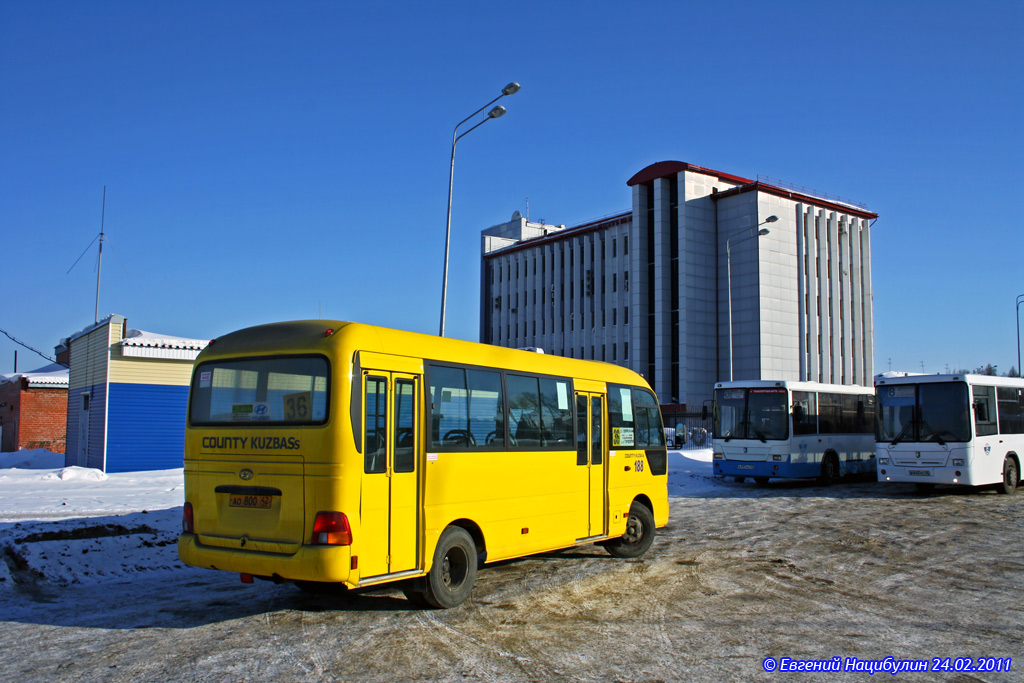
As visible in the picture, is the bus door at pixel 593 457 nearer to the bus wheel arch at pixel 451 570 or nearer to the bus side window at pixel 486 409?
the bus side window at pixel 486 409

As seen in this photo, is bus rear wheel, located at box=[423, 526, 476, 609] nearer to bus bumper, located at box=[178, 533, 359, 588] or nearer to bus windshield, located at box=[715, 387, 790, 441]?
bus bumper, located at box=[178, 533, 359, 588]

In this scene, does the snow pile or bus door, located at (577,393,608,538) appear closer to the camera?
bus door, located at (577,393,608,538)

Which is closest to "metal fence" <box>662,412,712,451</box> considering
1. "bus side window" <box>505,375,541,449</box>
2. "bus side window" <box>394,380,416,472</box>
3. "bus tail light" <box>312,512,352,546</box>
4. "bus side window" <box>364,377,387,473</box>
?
"bus side window" <box>505,375,541,449</box>

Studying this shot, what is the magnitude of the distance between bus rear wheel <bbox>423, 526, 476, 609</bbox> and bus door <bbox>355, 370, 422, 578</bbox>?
38 centimetres

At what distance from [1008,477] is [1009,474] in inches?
3.3

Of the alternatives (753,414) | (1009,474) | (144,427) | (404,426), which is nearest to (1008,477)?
(1009,474)

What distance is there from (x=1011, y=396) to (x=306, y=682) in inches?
830

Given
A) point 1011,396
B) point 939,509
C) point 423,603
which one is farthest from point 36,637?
point 1011,396

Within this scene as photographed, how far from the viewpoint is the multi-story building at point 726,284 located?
67.1 m

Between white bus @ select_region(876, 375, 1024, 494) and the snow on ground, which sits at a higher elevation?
white bus @ select_region(876, 375, 1024, 494)

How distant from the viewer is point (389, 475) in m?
7.67

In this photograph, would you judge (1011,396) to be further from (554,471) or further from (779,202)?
(779,202)

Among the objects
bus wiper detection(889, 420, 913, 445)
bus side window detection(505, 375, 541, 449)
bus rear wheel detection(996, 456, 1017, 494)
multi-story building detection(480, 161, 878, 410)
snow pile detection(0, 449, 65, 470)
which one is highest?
multi-story building detection(480, 161, 878, 410)

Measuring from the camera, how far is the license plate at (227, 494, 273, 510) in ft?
24.5
